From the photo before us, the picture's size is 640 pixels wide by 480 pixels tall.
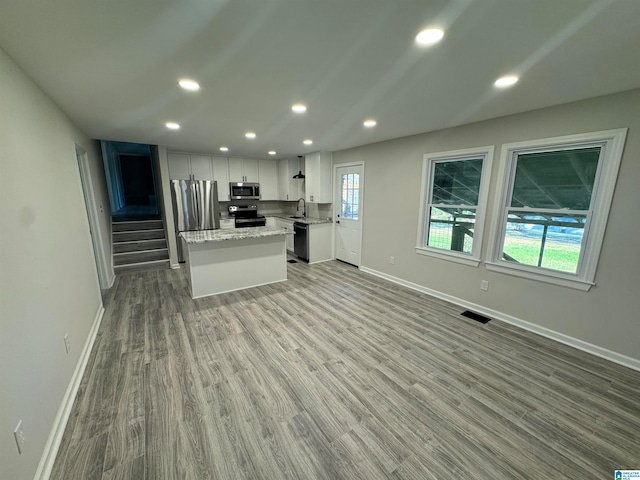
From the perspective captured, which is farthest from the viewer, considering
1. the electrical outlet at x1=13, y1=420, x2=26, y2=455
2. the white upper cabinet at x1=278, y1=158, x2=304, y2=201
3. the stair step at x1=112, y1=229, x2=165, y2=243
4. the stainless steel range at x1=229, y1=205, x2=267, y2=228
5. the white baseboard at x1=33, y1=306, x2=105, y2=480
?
the white upper cabinet at x1=278, y1=158, x2=304, y2=201

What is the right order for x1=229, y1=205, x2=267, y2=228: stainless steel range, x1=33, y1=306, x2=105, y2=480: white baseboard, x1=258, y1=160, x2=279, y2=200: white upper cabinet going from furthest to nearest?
x1=258, y1=160, x2=279, y2=200: white upper cabinet, x1=229, y1=205, x2=267, y2=228: stainless steel range, x1=33, y1=306, x2=105, y2=480: white baseboard

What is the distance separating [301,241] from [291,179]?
1.75m

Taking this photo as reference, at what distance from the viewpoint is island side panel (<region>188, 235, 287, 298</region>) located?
3.64m

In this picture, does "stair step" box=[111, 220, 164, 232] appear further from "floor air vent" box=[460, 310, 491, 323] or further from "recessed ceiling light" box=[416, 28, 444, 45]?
"floor air vent" box=[460, 310, 491, 323]

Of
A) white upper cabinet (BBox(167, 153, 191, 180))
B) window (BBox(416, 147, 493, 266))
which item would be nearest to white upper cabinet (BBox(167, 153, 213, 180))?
white upper cabinet (BBox(167, 153, 191, 180))

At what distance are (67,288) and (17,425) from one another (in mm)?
1288

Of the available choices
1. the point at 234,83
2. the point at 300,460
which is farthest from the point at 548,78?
the point at 300,460

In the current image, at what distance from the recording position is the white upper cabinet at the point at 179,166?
5.23m

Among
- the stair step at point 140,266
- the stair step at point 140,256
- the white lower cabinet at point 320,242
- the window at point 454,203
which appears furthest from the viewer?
the white lower cabinet at point 320,242

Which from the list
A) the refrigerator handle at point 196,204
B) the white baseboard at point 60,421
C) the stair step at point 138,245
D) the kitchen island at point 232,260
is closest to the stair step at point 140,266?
the stair step at point 138,245

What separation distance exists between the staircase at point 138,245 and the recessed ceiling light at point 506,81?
5.97 m

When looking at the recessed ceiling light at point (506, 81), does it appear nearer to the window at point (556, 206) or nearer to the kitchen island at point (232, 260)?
the window at point (556, 206)

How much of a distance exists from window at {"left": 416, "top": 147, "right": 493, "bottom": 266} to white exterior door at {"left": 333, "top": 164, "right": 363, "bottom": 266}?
141cm

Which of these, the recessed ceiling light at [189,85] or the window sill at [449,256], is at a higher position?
the recessed ceiling light at [189,85]
